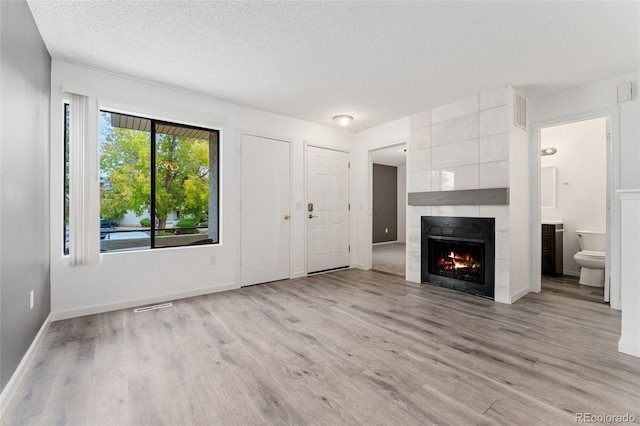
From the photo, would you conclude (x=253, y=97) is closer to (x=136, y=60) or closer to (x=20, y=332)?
(x=136, y=60)

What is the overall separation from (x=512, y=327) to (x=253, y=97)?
12.7ft

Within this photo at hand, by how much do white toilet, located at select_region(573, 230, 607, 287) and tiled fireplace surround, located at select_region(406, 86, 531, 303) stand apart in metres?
0.95

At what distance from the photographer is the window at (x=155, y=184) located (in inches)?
129

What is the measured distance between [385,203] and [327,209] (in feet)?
15.2

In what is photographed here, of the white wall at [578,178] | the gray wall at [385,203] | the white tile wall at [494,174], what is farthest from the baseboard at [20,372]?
the gray wall at [385,203]

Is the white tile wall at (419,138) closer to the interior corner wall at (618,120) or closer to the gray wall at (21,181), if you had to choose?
the interior corner wall at (618,120)

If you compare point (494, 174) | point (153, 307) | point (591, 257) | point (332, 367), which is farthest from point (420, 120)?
point (153, 307)

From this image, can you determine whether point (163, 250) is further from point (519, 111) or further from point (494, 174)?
point (519, 111)

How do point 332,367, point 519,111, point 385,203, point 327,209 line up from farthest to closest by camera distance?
point 385,203 → point 327,209 → point 519,111 → point 332,367

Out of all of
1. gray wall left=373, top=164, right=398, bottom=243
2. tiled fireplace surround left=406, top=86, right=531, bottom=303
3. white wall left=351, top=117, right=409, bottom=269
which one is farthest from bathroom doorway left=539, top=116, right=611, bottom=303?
gray wall left=373, top=164, right=398, bottom=243

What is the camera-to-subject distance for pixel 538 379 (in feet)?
5.94

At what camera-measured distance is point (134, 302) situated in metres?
3.21

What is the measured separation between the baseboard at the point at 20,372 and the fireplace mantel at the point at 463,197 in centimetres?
433

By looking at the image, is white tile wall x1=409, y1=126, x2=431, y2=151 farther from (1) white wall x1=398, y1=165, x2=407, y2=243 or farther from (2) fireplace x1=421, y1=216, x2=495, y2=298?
(1) white wall x1=398, y1=165, x2=407, y2=243
